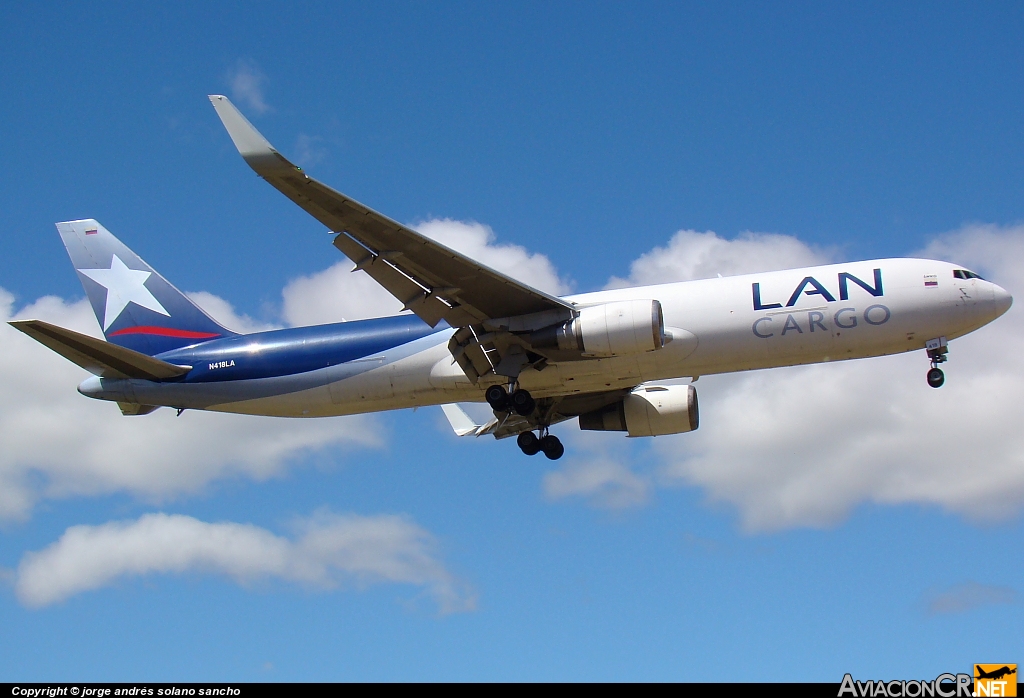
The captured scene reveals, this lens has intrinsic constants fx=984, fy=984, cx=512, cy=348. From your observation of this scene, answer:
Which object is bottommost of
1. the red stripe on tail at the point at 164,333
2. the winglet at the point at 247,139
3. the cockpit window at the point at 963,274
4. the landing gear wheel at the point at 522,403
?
the landing gear wheel at the point at 522,403

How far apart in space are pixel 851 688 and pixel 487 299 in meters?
14.0

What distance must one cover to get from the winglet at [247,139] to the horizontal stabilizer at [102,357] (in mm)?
10398

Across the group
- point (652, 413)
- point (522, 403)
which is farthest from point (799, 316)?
point (522, 403)

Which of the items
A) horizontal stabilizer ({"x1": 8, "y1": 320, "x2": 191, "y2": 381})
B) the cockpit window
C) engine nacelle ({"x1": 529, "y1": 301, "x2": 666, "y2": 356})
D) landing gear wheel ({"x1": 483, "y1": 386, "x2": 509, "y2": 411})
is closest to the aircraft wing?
engine nacelle ({"x1": 529, "y1": 301, "x2": 666, "y2": 356})

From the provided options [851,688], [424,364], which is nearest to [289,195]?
[424,364]

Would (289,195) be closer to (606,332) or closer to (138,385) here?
(606,332)

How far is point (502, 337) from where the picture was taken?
2903cm

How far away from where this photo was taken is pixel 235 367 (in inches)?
1252

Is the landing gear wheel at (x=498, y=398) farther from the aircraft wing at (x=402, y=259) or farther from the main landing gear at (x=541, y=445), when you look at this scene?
the main landing gear at (x=541, y=445)

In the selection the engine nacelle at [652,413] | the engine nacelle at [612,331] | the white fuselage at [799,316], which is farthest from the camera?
the engine nacelle at [652,413]

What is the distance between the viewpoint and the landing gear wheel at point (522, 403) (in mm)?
30094

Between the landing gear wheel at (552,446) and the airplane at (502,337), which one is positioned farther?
the landing gear wheel at (552,446)

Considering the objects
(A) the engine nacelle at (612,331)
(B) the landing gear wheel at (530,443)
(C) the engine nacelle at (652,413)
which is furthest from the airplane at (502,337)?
(C) the engine nacelle at (652,413)

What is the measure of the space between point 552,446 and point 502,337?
685 cm
